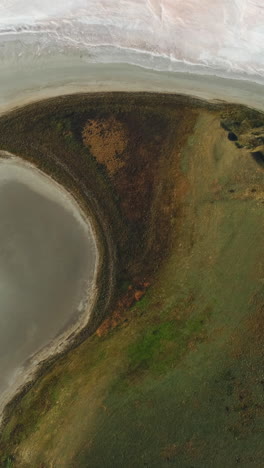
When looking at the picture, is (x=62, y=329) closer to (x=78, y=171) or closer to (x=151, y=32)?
(x=78, y=171)

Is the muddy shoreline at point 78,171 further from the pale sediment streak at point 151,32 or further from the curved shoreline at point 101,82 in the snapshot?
the pale sediment streak at point 151,32

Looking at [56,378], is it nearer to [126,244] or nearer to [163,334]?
[163,334]

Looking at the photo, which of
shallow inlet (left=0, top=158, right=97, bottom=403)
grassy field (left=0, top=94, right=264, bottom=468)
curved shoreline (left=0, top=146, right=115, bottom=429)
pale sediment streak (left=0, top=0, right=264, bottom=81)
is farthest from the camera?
pale sediment streak (left=0, top=0, right=264, bottom=81)

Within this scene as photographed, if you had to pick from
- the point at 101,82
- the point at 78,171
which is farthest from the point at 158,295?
the point at 101,82

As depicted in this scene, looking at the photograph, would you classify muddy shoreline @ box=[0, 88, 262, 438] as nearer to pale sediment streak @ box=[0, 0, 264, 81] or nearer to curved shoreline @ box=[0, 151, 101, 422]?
curved shoreline @ box=[0, 151, 101, 422]

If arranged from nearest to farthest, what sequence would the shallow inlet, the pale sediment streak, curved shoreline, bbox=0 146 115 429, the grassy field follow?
Answer: the grassy field < curved shoreline, bbox=0 146 115 429 < the shallow inlet < the pale sediment streak

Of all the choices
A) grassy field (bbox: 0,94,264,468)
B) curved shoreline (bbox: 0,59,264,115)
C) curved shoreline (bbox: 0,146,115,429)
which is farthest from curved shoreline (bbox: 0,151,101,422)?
curved shoreline (bbox: 0,59,264,115)

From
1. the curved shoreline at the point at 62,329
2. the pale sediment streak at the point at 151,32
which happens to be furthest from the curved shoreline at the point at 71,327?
the pale sediment streak at the point at 151,32
